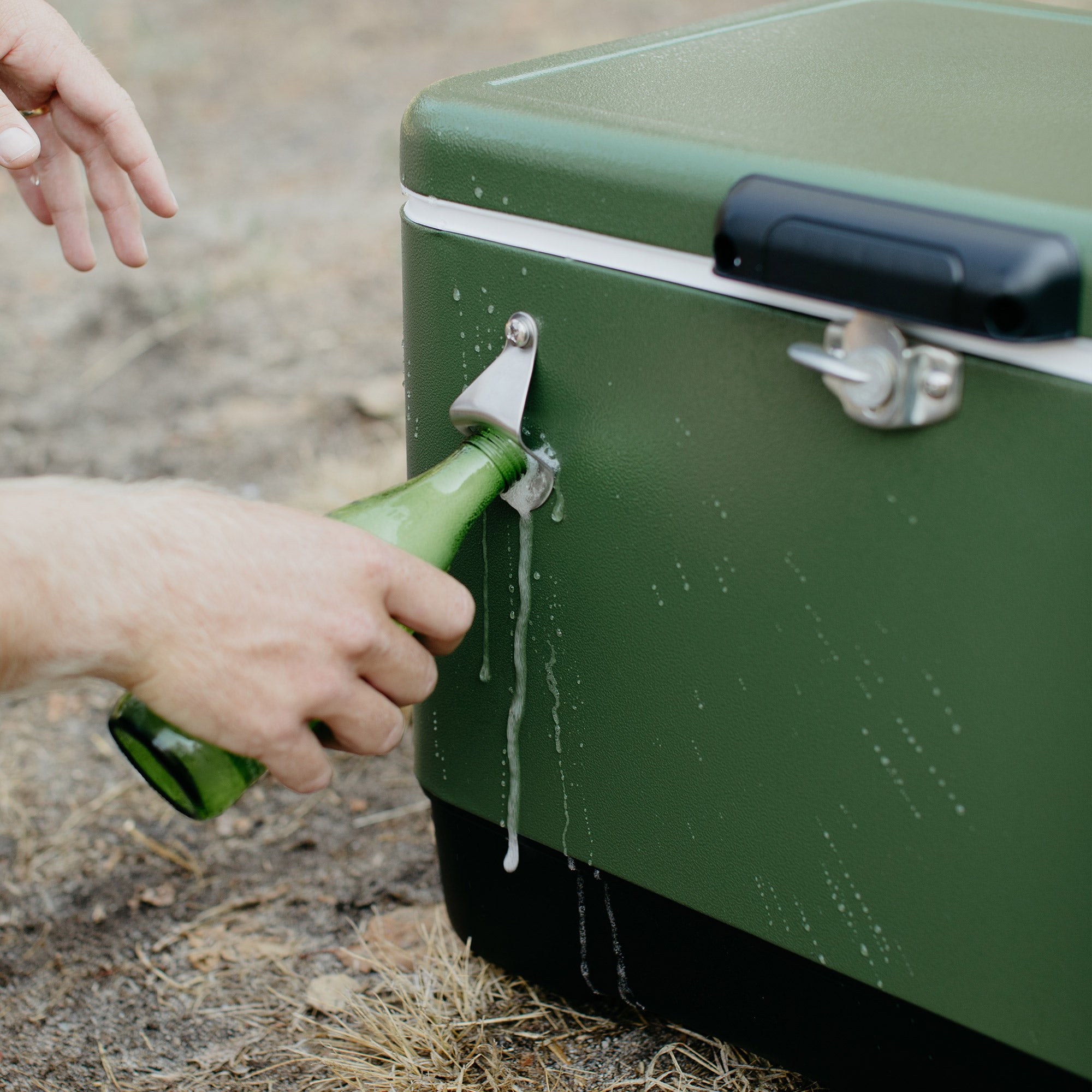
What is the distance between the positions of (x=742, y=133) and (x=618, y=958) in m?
0.84

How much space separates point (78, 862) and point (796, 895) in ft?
3.73

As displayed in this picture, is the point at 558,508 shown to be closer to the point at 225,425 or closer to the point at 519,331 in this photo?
the point at 519,331

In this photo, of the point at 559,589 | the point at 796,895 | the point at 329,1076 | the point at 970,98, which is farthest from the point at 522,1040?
the point at 970,98

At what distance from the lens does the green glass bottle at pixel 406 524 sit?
3.50 feet

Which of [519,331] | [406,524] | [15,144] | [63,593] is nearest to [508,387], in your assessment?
[519,331]

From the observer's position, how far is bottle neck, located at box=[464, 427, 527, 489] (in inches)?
42.6

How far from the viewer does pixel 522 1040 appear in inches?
55.7

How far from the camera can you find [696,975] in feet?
4.09

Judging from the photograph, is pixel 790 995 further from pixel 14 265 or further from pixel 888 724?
pixel 14 265

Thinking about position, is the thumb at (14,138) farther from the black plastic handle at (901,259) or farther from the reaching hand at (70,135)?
the black plastic handle at (901,259)

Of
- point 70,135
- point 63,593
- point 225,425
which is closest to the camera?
point 63,593

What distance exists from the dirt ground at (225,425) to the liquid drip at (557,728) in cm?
32

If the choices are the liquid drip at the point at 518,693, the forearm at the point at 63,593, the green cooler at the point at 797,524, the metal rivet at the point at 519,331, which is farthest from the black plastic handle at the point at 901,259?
the forearm at the point at 63,593

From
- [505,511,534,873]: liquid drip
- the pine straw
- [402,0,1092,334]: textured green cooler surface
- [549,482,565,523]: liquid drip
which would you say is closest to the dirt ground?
the pine straw
